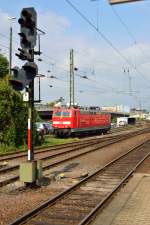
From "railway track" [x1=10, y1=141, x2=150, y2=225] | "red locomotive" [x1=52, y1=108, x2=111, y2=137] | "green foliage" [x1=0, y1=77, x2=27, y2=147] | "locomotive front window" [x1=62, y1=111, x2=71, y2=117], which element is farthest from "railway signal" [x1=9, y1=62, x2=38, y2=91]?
"locomotive front window" [x1=62, y1=111, x2=71, y2=117]

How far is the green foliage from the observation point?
29.8 m

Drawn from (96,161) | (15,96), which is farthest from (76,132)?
(96,161)

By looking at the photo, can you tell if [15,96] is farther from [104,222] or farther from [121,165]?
[104,222]

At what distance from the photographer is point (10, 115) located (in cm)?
3023

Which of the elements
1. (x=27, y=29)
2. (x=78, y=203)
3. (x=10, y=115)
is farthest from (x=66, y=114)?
(x=78, y=203)

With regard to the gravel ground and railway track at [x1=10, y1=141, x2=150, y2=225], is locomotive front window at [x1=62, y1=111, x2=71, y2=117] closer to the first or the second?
the gravel ground

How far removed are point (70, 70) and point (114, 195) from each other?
43.6 meters

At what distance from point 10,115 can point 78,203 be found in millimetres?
18741

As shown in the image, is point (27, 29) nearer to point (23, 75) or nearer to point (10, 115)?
point (23, 75)

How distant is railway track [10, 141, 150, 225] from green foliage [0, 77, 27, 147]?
13257 mm

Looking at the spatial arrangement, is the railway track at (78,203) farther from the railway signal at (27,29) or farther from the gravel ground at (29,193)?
the railway signal at (27,29)

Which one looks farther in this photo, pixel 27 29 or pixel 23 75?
pixel 27 29

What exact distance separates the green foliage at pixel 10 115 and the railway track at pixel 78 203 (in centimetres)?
1326

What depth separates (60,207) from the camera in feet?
37.8
